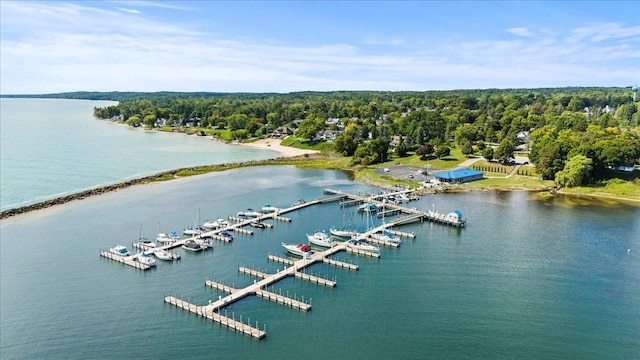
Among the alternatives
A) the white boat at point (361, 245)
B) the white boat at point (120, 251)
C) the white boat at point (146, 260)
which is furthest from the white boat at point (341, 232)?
the white boat at point (120, 251)

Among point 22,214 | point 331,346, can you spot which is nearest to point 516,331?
point 331,346

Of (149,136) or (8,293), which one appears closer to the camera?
(8,293)

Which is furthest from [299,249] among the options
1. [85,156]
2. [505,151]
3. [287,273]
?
[85,156]

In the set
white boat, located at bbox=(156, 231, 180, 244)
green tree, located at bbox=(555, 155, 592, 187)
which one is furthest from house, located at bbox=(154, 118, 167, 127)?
green tree, located at bbox=(555, 155, 592, 187)

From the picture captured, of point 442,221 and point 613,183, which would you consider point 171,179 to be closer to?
point 442,221

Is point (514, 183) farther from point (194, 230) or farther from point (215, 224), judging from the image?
point (194, 230)
